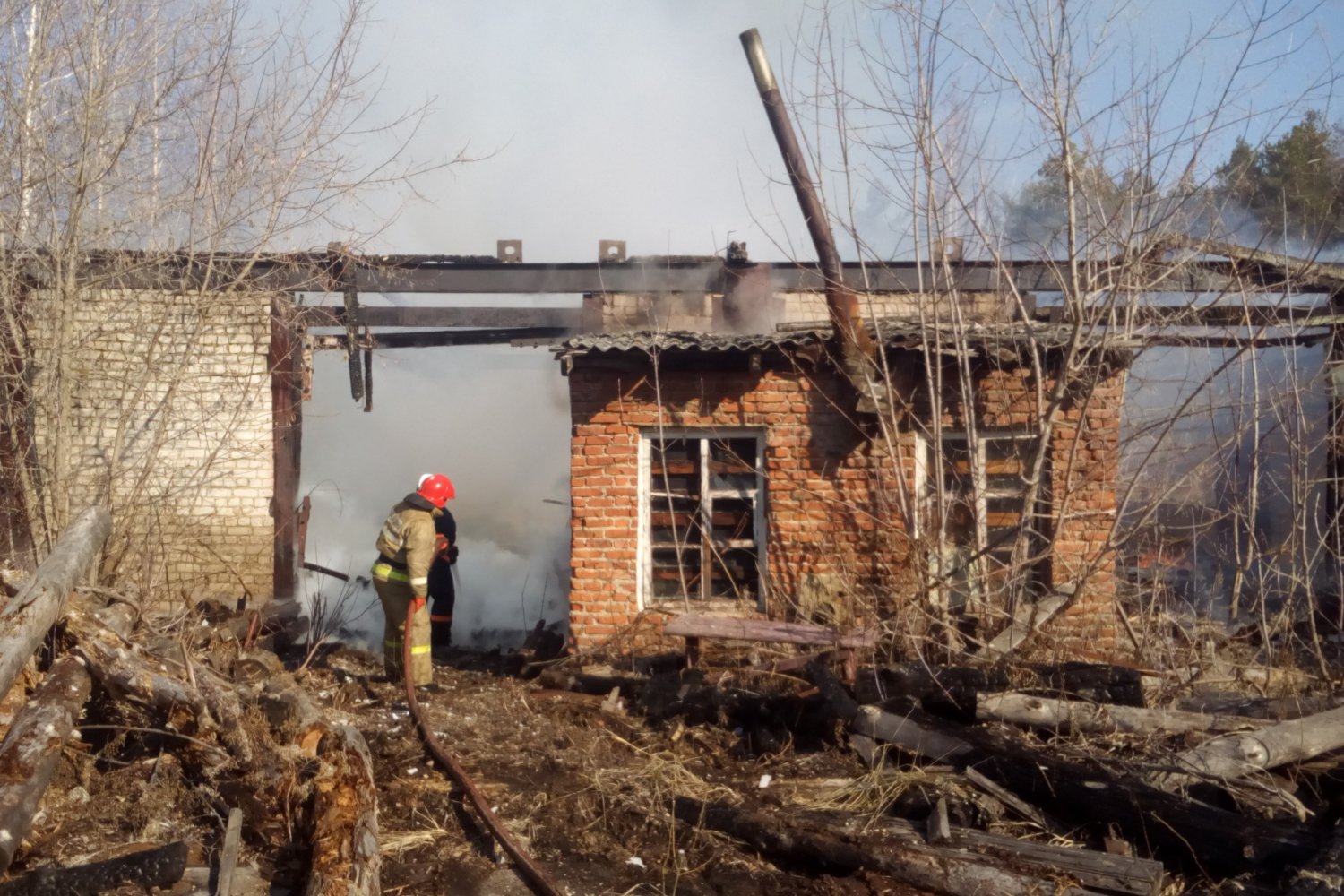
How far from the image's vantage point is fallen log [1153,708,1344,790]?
Result: 5.55 metres

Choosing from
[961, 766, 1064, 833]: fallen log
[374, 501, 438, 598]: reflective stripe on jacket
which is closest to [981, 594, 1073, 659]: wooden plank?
[961, 766, 1064, 833]: fallen log

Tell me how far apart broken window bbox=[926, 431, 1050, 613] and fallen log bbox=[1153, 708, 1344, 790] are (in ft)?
8.36

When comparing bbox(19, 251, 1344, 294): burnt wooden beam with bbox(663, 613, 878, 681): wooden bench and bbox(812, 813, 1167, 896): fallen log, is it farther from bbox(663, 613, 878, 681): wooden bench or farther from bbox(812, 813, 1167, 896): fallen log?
bbox(812, 813, 1167, 896): fallen log

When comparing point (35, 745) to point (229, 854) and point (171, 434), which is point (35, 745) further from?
point (171, 434)

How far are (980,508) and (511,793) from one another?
14.9ft

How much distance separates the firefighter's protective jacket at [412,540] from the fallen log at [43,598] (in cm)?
215

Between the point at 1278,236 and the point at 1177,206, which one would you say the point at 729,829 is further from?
the point at 1278,236

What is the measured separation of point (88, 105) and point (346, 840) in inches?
243

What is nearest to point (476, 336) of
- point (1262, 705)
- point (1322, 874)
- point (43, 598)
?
point (43, 598)

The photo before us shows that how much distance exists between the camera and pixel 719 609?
9.21m

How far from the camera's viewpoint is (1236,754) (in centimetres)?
559

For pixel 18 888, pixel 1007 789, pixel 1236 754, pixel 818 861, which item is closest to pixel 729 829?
pixel 818 861

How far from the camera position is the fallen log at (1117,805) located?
481 cm

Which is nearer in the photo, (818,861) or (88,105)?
(818,861)
